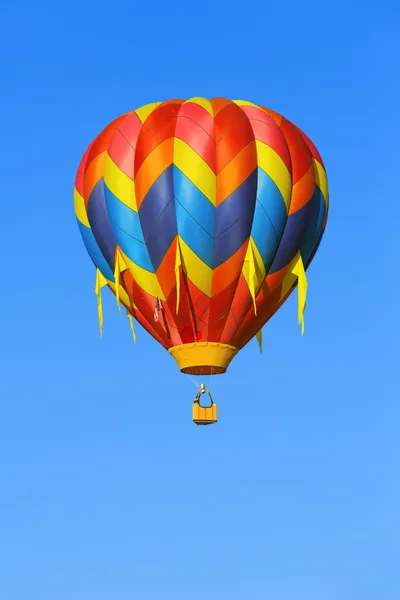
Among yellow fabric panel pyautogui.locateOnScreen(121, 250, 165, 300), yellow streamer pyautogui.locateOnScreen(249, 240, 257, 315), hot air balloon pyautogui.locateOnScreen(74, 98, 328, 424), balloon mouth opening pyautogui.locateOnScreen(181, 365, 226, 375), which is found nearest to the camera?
hot air balloon pyautogui.locateOnScreen(74, 98, 328, 424)

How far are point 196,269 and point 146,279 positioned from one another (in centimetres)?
126

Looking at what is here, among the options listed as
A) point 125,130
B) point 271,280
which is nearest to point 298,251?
point 271,280

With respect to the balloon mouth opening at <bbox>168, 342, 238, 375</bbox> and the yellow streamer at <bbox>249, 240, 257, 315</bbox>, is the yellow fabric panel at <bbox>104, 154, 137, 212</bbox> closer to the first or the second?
the yellow streamer at <bbox>249, 240, 257, 315</bbox>

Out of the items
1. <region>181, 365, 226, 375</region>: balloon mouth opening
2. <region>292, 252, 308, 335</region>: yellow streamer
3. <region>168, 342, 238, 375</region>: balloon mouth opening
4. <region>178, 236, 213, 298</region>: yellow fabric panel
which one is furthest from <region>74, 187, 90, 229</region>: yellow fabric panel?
<region>292, 252, 308, 335</region>: yellow streamer

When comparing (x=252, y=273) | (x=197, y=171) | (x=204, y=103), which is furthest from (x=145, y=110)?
(x=252, y=273)

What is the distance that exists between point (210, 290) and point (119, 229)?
2.40 metres

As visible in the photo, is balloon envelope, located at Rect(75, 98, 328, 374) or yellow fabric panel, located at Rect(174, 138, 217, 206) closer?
yellow fabric panel, located at Rect(174, 138, 217, 206)

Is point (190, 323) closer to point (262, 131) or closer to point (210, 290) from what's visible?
point (210, 290)

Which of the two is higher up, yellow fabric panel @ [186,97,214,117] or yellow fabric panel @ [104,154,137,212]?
yellow fabric panel @ [186,97,214,117]

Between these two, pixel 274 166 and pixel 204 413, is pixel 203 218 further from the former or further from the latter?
pixel 204 413

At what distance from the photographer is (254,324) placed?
56.2 m

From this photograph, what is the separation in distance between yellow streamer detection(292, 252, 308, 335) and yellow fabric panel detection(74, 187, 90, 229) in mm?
4802

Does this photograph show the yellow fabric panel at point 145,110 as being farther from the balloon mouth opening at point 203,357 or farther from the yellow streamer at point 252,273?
the balloon mouth opening at point 203,357

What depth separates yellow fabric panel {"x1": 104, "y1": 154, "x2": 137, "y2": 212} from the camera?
55219 millimetres
